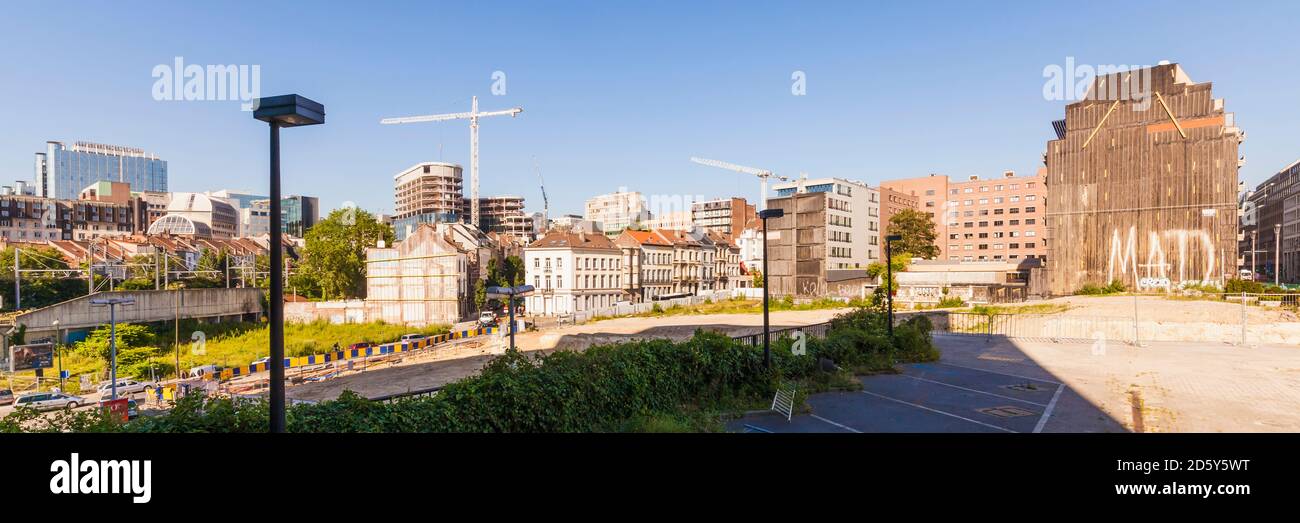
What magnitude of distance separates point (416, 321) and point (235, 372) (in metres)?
23.0

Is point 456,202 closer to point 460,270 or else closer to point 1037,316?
point 460,270

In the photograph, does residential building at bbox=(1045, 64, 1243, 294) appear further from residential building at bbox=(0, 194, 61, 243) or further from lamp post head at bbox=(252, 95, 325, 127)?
residential building at bbox=(0, 194, 61, 243)

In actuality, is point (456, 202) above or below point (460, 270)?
above

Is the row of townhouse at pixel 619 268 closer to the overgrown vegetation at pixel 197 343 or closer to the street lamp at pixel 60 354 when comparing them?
the overgrown vegetation at pixel 197 343

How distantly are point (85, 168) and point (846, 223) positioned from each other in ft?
309

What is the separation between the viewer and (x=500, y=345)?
4441 cm

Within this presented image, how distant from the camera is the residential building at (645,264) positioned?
75188 millimetres

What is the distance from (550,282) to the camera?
2670 inches

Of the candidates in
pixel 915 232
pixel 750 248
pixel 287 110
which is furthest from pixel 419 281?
pixel 915 232

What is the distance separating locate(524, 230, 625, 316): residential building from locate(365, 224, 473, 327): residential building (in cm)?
866

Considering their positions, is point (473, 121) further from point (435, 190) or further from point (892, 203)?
point (892, 203)
